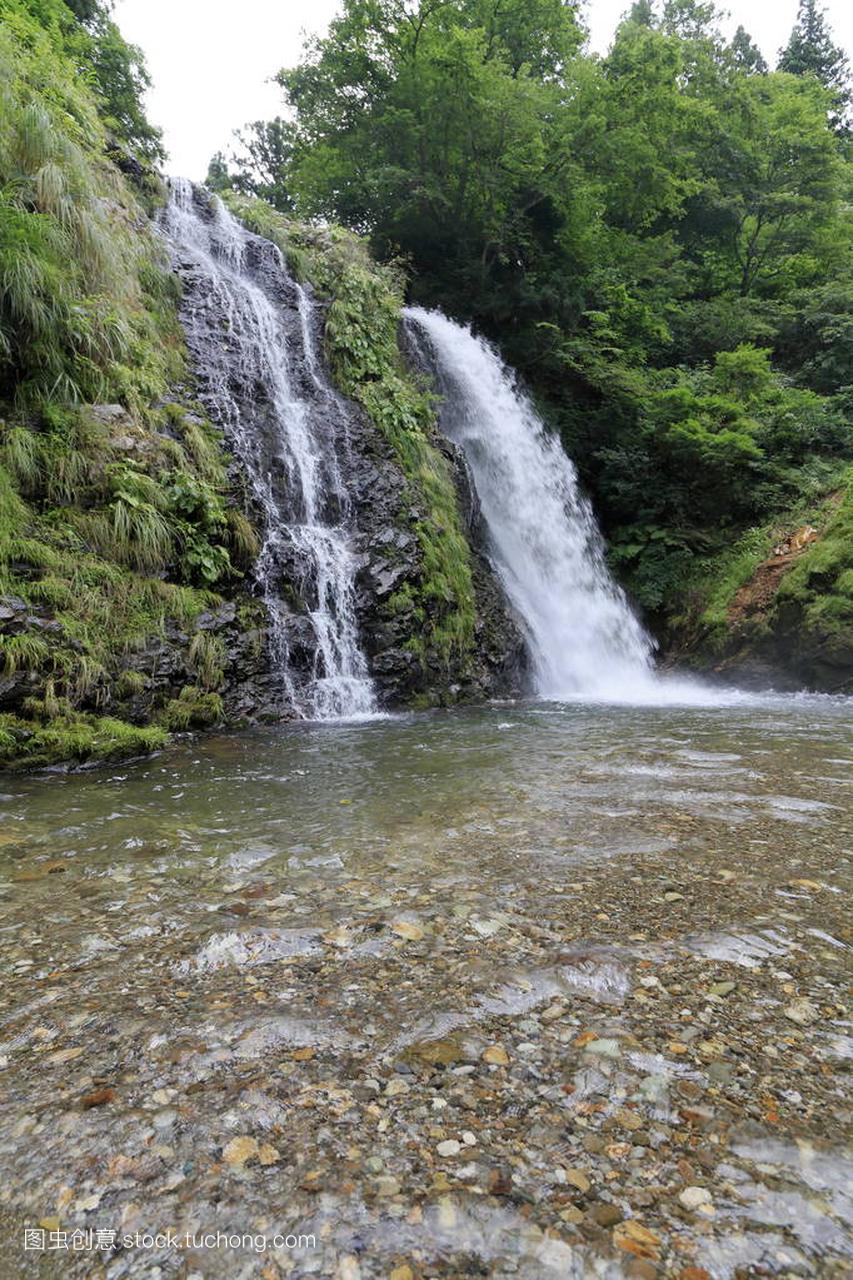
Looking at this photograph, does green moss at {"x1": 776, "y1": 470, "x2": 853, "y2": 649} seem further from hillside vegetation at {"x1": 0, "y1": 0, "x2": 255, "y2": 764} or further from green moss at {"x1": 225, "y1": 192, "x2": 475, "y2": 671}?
hillside vegetation at {"x1": 0, "y1": 0, "x2": 255, "y2": 764}

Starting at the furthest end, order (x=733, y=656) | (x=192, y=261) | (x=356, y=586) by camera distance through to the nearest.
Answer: (x=733, y=656) → (x=192, y=261) → (x=356, y=586)

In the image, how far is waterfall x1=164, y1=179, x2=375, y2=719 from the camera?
750 centimetres

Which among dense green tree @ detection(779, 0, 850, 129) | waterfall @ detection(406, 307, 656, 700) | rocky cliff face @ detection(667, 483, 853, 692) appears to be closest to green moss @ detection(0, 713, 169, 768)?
waterfall @ detection(406, 307, 656, 700)

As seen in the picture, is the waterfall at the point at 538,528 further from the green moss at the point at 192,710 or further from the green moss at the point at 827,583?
the green moss at the point at 192,710

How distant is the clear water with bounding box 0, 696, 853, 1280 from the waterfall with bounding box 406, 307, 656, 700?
25.1 ft

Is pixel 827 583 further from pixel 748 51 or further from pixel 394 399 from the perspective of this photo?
pixel 748 51

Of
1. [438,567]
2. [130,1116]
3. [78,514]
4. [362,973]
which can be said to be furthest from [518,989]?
[438,567]

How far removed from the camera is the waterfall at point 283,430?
24.6 ft

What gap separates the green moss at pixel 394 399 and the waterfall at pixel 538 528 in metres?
1.18

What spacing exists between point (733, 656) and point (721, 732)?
19.7 feet

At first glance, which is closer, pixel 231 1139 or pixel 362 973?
pixel 231 1139

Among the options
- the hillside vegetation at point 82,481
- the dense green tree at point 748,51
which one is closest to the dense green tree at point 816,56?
the dense green tree at point 748,51

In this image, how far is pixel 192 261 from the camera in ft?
32.3

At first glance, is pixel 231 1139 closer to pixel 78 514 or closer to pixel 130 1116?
pixel 130 1116
